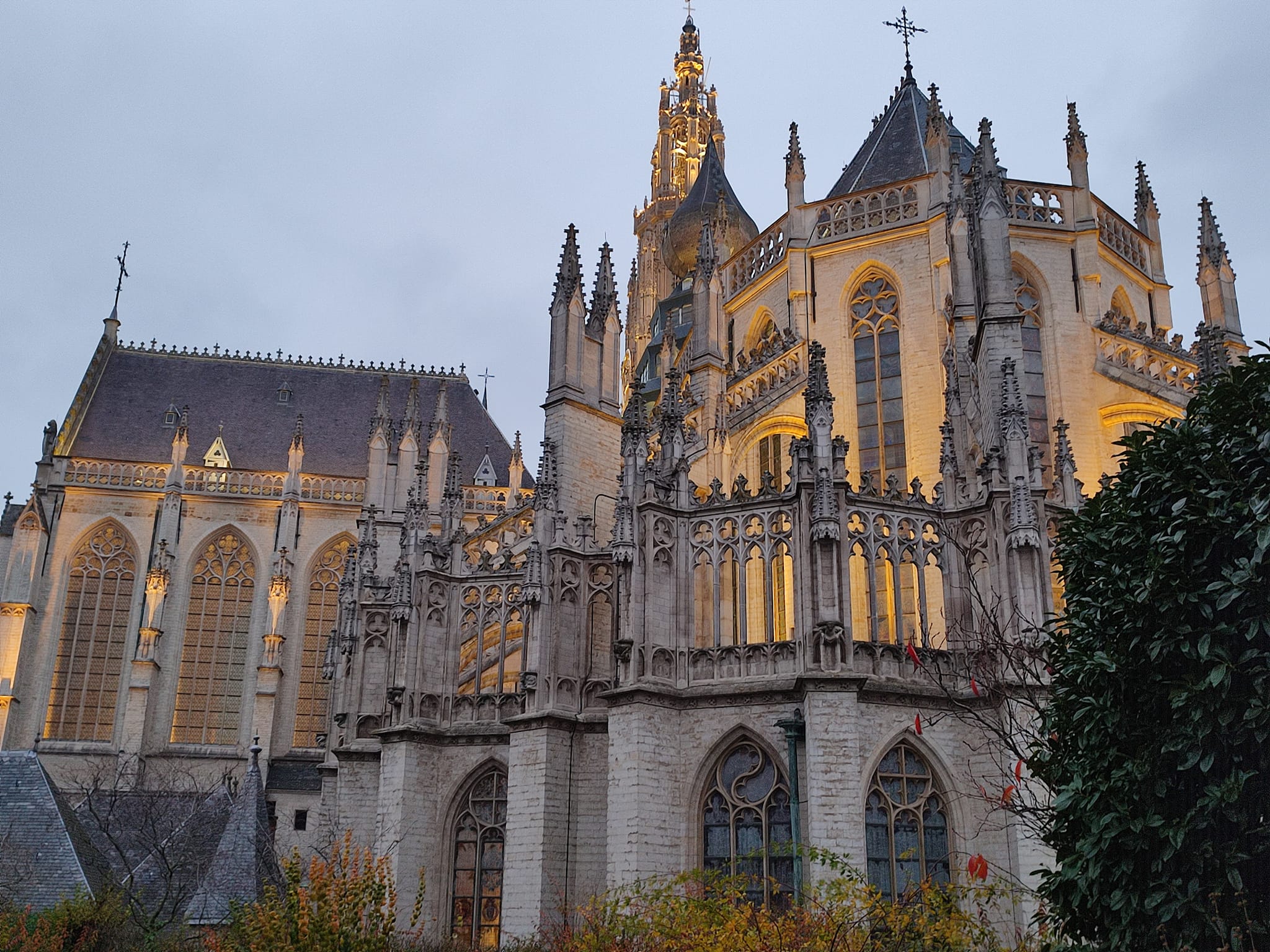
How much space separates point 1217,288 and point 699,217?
25.0 metres

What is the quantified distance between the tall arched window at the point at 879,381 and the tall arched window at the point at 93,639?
2803 cm

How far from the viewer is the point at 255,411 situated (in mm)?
49938

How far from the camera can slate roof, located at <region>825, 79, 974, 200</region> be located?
105 ft

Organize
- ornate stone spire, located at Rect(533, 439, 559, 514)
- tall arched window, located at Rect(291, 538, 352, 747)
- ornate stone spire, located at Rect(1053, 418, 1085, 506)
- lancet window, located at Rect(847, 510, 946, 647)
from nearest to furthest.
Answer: lancet window, located at Rect(847, 510, 946, 647) → ornate stone spire, located at Rect(1053, 418, 1085, 506) → ornate stone spire, located at Rect(533, 439, 559, 514) → tall arched window, located at Rect(291, 538, 352, 747)

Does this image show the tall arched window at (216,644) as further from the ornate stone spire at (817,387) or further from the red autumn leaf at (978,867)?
the red autumn leaf at (978,867)

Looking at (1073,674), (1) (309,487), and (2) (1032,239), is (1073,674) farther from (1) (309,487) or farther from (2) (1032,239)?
(1) (309,487)

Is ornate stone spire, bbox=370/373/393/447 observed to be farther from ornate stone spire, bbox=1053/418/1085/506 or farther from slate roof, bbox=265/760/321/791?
ornate stone spire, bbox=1053/418/1085/506

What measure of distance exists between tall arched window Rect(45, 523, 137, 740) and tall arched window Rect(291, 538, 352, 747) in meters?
6.17

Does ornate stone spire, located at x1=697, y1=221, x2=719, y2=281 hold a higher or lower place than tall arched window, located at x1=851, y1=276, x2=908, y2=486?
higher

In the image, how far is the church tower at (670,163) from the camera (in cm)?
5344

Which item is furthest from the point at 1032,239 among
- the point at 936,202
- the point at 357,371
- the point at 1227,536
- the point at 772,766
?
the point at 357,371

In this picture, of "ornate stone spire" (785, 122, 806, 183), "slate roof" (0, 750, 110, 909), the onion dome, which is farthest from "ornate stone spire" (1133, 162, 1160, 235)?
"slate roof" (0, 750, 110, 909)

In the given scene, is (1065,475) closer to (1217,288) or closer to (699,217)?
(1217,288)

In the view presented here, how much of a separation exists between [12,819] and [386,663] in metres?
7.48
